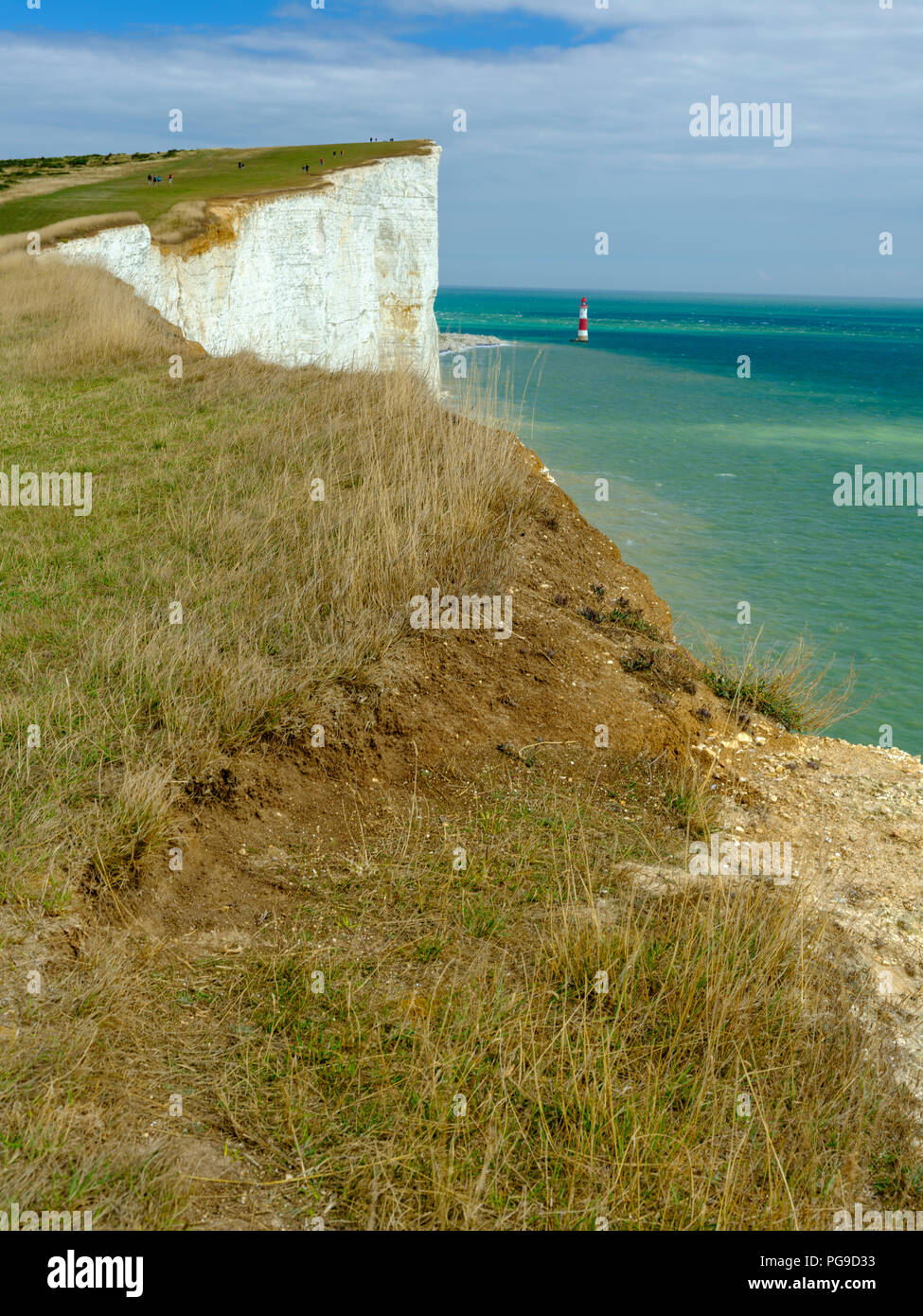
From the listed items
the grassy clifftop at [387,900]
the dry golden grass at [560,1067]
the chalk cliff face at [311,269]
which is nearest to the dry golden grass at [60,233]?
the chalk cliff face at [311,269]

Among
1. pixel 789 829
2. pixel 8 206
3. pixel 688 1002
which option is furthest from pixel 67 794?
pixel 8 206

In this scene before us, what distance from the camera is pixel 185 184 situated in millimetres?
22875

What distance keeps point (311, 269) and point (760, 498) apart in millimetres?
12886

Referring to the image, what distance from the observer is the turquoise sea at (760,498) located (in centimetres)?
1423

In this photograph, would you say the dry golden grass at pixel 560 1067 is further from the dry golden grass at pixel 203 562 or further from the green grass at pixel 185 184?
the green grass at pixel 185 184

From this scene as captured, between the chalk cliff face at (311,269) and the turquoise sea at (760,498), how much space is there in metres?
4.41

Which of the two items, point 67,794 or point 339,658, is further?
point 339,658

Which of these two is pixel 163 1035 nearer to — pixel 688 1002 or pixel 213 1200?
pixel 213 1200

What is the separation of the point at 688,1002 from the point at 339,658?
273cm

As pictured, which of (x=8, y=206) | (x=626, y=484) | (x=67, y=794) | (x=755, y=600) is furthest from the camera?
(x=626, y=484)

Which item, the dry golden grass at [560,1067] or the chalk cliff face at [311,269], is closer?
the dry golden grass at [560,1067]

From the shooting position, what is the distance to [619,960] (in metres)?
3.40

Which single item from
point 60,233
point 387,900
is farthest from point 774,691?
point 60,233

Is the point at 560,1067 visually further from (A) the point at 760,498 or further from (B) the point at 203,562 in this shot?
(A) the point at 760,498
